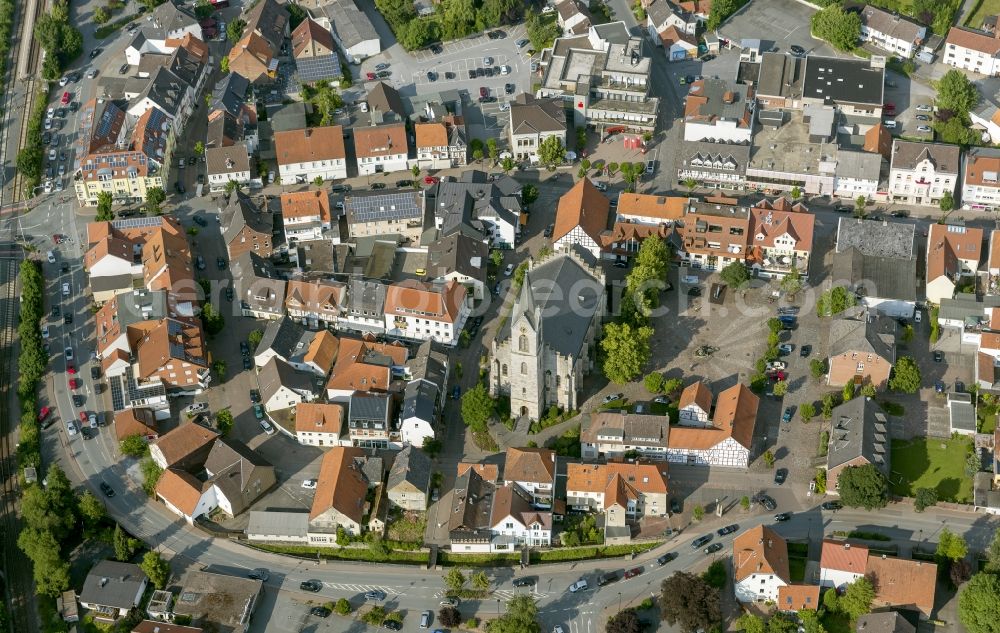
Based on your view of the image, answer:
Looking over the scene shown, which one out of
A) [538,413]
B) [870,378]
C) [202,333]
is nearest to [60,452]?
[202,333]

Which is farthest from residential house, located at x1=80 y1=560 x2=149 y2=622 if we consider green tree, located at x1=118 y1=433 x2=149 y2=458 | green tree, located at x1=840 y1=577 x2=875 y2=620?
green tree, located at x1=840 y1=577 x2=875 y2=620

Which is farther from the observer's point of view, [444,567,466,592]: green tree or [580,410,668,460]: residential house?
[580,410,668,460]: residential house

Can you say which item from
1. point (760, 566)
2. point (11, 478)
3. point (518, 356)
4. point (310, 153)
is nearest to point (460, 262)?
point (518, 356)

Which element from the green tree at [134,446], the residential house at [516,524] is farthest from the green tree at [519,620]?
the green tree at [134,446]

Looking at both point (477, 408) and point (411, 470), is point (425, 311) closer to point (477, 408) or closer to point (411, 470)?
point (477, 408)

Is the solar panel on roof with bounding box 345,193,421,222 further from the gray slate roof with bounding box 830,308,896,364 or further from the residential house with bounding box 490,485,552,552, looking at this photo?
the gray slate roof with bounding box 830,308,896,364

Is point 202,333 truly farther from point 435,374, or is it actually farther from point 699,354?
point 699,354
